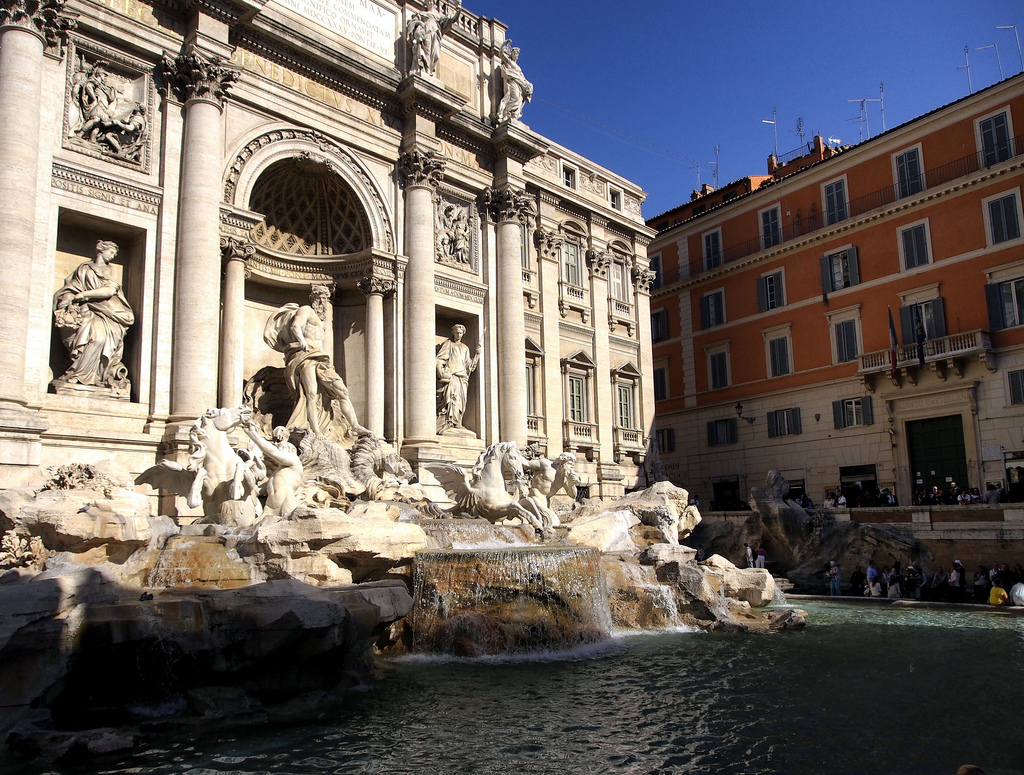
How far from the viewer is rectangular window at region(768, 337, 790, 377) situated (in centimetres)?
A: 3067

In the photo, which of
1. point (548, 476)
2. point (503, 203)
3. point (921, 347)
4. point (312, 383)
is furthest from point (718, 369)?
point (312, 383)

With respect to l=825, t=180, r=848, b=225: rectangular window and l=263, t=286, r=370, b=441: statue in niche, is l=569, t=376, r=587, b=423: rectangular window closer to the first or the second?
l=263, t=286, r=370, b=441: statue in niche

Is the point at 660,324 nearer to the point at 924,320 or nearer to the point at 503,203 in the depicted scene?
the point at 924,320

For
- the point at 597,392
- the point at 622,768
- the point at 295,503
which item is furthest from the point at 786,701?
the point at 597,392

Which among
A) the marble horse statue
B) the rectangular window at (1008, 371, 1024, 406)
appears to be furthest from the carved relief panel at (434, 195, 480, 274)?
the rectangular window at (1008, 371, 1024, 406)

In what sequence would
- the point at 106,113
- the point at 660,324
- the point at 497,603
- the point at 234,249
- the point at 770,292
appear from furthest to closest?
the point at 660,324
the point at 770,292
the point at 234,249
the point at 106,113
the point at 497,603

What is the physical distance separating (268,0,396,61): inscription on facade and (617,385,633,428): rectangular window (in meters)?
13.0

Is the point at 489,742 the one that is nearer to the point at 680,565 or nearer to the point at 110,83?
the point at 680,565

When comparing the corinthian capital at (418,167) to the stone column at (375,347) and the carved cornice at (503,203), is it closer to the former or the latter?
the carved cornice at (503,203)

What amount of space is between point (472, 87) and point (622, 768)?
21740 millimetres

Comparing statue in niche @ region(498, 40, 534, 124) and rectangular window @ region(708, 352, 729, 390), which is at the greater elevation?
statue in niche @ region(498, 40, 534, 124)

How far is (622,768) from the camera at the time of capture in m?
6.64

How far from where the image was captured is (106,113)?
1622cm

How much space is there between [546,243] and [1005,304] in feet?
45.5
